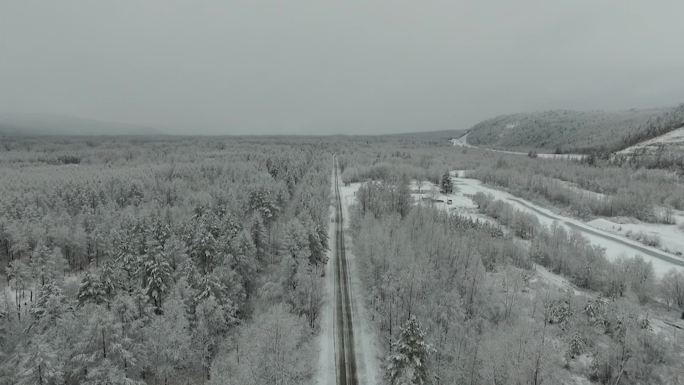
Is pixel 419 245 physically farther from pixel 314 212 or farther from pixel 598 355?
pixel 598 355

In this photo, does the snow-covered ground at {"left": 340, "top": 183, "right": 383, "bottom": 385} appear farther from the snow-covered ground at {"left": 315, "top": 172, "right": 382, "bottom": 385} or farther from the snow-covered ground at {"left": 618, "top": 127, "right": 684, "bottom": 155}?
the snow-covered ground at {"left": 618, "top": 127, "right": 684, "bottom": 155}

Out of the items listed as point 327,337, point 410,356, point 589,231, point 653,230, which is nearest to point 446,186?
point 589,231

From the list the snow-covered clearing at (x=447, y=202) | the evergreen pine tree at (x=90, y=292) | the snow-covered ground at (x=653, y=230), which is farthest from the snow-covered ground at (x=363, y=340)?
the snow-covered ground at (x=653, y=230)

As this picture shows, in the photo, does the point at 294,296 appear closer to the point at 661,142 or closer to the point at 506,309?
the point at 506,309

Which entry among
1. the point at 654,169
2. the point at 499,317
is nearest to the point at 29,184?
the point at 499,317

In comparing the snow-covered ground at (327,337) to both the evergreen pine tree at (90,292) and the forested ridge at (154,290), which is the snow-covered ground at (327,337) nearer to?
the forested ridge at (154,290)

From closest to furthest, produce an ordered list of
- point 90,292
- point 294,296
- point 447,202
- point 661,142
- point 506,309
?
point 90,292 → point 294,296 → point 506,309 → point 447,202 → point 661,142
